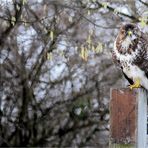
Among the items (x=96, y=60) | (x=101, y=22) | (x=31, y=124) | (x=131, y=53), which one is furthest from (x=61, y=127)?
(x=131, y=53)

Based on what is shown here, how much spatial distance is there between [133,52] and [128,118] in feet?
1.93

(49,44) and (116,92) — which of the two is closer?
(116,92)

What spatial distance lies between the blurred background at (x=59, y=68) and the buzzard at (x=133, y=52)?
4495mm

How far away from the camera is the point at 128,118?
3930 mm

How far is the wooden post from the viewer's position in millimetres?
3908

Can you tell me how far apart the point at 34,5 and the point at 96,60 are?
1.61m

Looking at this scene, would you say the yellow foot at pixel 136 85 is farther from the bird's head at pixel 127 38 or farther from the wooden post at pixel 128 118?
the bird's head at pixel 127 38

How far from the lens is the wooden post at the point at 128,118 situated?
3908 mm

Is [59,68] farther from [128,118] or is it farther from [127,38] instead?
[128,118]

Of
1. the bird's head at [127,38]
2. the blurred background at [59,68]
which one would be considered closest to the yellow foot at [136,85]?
the bird's head at [127,38]

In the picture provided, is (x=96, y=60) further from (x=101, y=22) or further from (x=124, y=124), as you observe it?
(x=124, y=124)

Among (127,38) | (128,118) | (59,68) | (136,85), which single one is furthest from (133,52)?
(59,68)

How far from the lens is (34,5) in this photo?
9.77m

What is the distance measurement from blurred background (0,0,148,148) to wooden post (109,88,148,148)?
500 centimetres
